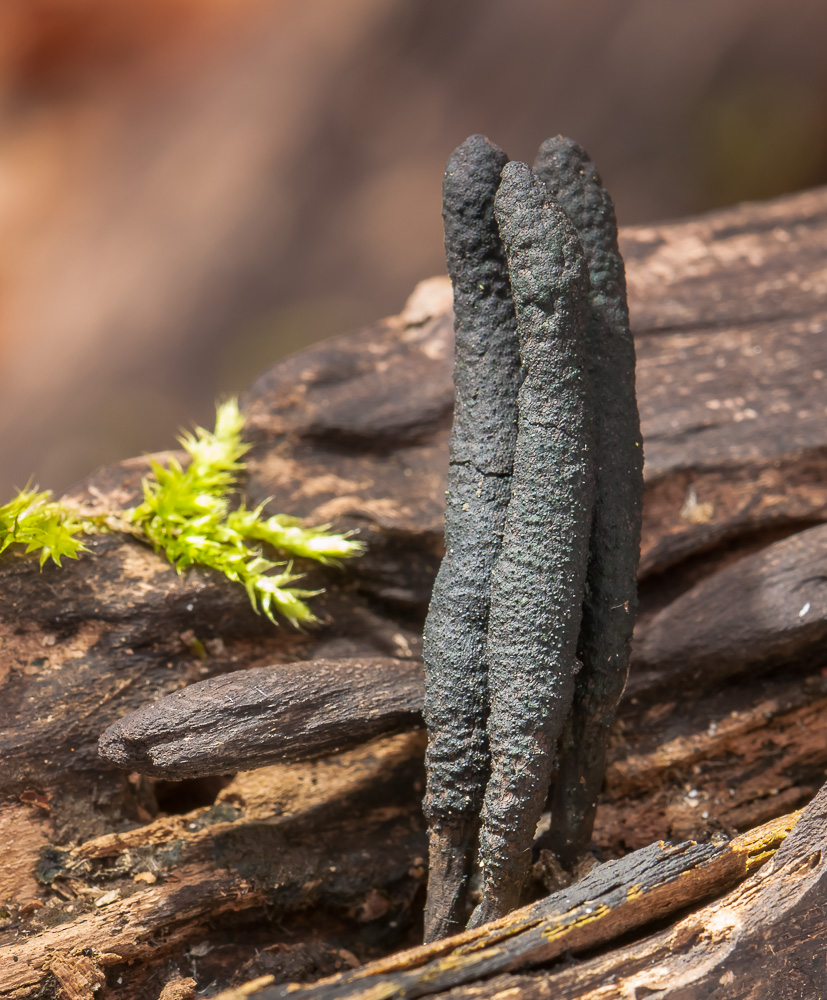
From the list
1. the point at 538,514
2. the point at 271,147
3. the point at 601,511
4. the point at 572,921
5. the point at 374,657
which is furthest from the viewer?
the point at 271,147

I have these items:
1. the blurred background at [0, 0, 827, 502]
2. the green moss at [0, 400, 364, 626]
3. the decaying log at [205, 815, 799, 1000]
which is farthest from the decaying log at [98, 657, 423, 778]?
the blurred background at [0, 0, 827, 502]

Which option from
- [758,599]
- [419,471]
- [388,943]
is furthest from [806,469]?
[388,943]

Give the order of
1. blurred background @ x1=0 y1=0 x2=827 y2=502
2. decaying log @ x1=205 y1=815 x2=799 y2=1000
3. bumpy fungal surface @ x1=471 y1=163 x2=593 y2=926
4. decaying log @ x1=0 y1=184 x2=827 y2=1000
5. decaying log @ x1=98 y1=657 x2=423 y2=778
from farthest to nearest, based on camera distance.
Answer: blurred background @ x1=0 y1=0 x2=827 y2=502, decaying log @ x1=0 y1=184 x2=827 y2=1000, decaying log @ x1=98 y1=657 x2=423 y2=778, bumpy fungal surface @ x1=471 y1=163 x2=593 y2=926, decaying log @ x1=205 y1=815 x2=799 y2=1000

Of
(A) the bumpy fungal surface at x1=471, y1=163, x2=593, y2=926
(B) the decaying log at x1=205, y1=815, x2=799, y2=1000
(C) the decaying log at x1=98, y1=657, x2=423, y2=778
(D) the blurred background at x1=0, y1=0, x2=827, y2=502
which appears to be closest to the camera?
(B) the decaying log at x1=205, y1=815, x2=799, y2=1000

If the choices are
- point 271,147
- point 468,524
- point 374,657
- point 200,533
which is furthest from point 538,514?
point 271,147

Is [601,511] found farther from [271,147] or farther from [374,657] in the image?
[271,147]

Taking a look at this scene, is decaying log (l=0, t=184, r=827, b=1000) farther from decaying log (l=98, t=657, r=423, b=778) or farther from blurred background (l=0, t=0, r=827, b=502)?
blurred background (l=0, t=0, r=827, b=502)

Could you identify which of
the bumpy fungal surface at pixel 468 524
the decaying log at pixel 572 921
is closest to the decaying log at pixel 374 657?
the decaying log at pixel 572 921
